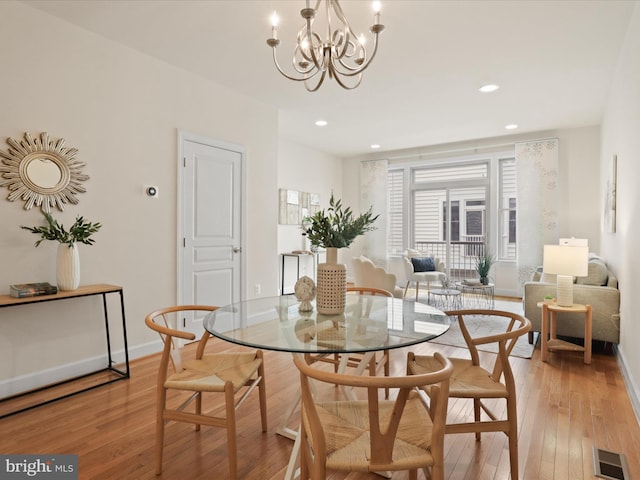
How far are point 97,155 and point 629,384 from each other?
173 inches

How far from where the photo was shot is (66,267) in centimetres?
269

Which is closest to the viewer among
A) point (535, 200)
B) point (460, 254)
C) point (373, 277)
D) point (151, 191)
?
point (151, 191)

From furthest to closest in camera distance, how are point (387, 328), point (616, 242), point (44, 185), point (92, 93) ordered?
point (616, 242), point (92, 93), point (44, 185), point (387, 328)

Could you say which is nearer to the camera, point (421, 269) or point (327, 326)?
point (327, 326)

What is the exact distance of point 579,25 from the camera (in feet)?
9.60

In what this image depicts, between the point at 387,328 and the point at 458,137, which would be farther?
the point at 458,137

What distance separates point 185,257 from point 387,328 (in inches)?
102

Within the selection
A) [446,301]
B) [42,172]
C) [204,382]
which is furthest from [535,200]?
[42,172]

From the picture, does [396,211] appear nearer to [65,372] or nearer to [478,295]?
[478,295]

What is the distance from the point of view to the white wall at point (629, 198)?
2.57 metres

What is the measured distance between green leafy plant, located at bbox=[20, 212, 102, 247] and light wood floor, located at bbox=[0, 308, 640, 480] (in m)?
1.10

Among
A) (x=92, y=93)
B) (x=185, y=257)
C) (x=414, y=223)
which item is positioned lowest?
(x=185, y=257)

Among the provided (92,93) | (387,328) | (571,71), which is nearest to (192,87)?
(92,93)

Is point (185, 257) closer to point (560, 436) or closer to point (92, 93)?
point (92, 93)
